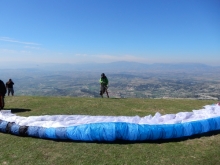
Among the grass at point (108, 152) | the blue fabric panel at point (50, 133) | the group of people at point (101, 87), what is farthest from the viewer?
the group of people at point (101, 87)

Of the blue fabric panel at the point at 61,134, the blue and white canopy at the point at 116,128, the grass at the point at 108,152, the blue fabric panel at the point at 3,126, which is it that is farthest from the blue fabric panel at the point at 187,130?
the blue fabric panel at the point at 3,126

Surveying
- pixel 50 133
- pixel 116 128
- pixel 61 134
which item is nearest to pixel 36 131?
pixel 50 133

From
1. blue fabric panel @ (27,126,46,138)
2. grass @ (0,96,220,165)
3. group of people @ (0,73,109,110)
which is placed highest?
group of people @ (0,73,109,110)

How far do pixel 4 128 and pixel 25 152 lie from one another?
3060mm

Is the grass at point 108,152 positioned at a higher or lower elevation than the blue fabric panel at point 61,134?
lower

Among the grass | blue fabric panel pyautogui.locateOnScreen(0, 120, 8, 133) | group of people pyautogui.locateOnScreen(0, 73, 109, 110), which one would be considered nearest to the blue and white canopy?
blue fabric panel pyautogui.locateOnScreen(0, 120, 8, 133)

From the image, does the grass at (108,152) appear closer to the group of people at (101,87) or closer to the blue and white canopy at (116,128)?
the blue and white canopy at (116,128)

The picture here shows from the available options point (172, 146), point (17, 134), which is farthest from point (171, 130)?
point (17, 134)

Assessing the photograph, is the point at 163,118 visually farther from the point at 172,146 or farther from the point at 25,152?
the point at 25,152

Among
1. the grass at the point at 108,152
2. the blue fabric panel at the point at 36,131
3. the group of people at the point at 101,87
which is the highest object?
the group of people at the point at 101,87

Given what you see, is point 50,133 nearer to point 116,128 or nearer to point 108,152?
point 108,152

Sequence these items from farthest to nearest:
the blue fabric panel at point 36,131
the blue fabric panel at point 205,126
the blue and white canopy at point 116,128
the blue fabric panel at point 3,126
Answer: the blue fabric panel at point 3,126 < the blue fabric panel at point 205,126 < the blue fabric panel at point 36,131 < the blue and white canopy at point 116,128

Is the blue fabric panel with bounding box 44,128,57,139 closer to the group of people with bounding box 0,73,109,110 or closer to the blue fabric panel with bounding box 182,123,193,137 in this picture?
the blue fabric panel with bounding box 182,123,193,137

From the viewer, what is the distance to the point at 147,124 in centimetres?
971
